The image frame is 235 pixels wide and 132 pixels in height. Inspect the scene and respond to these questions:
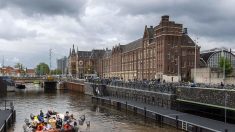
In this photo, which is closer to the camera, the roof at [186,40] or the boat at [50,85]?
the roof at [186,40]

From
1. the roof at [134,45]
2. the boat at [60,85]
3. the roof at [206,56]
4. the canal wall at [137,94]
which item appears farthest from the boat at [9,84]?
the roof at [206,56]

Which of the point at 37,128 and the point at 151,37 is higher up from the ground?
the point at 151,37

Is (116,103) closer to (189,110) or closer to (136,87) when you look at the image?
(136,87)

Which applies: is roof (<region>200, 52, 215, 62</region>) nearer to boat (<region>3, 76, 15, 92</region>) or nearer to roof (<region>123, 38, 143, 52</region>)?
roof (<region>123, 38, 143, 52</region>)

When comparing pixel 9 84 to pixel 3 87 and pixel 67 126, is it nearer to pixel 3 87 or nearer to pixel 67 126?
pixel 3 87

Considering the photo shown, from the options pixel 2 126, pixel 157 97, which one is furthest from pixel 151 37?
pixel 2 126

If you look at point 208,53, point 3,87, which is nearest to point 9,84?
point 3,87

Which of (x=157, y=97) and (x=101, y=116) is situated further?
(x=157, y=97)

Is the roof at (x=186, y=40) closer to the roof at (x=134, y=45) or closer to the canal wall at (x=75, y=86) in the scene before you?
the roof at (x=134, y=45)

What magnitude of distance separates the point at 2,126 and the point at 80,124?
11.2 m

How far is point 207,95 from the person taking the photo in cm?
5378

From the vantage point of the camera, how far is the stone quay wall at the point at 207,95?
4825cm

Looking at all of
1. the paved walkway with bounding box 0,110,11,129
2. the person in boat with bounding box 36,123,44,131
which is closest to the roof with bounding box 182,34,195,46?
the paved walkway with bounding box 0,110,11,129

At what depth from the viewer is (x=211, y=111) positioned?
55938 millimetres
